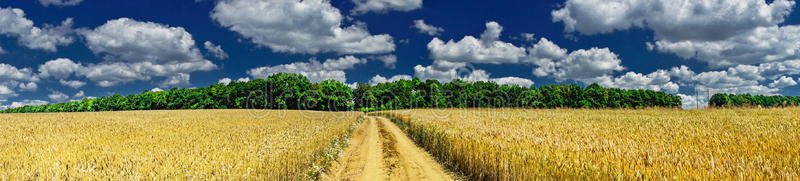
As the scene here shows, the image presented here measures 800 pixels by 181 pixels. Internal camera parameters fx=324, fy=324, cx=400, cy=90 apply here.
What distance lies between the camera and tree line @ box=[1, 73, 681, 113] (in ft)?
287

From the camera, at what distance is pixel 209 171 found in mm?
5621

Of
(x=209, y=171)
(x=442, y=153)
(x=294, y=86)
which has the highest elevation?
(x=294, y=86)

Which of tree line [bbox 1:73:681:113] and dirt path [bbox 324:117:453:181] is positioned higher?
tree line [bbox 1:73:681:113]

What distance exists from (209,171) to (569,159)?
20.6ft

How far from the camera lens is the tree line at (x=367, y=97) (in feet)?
287

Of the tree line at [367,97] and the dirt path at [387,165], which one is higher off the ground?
the tree line at [367,97]

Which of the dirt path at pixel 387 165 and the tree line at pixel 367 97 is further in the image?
the tree line at pixel 367 97

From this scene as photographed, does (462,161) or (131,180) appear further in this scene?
(462,161)

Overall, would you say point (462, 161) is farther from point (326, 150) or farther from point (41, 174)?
point (41, 174)

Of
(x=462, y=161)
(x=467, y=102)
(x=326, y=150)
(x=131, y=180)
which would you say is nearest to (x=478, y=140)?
(x=462, y=161)

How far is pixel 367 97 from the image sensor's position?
103125 mm

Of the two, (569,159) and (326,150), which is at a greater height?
(569,159)

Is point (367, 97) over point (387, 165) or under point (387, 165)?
over

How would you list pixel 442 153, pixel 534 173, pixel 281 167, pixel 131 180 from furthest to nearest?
1. pixel 442 153
2. pixel 281 167
3. pixel 534 173
4. pixel 131 180
